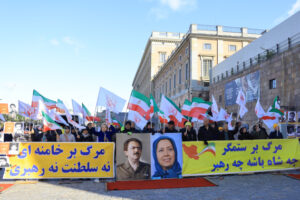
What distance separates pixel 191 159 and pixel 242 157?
165 cm

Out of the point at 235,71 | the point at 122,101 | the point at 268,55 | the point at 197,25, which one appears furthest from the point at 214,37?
the point at 122,101

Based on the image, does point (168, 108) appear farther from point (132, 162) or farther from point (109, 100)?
point (132, 162)

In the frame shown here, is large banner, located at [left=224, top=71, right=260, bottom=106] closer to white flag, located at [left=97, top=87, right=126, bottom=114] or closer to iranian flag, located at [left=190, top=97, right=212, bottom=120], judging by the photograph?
iranian flag, located at [left=190, top=97, right=212, bottom=120]

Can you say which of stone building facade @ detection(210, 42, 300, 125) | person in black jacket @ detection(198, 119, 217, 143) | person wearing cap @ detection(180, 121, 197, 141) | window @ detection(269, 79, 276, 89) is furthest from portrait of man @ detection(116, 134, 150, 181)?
window @ detection(269, 79, 276, 89)

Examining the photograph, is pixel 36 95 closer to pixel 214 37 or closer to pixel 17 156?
pixel 17 156

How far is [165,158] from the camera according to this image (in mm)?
7871

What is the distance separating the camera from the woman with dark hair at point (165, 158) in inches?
307

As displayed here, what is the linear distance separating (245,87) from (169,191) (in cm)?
1614

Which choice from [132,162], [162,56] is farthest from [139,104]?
[162,56]

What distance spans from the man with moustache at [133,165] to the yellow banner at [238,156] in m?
1.17

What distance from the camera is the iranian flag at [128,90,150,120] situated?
838 cm

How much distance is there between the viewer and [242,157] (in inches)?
330

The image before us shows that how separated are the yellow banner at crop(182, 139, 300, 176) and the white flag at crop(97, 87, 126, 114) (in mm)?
2685

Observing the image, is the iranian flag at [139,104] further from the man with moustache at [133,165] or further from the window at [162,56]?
the window at [162,56]
